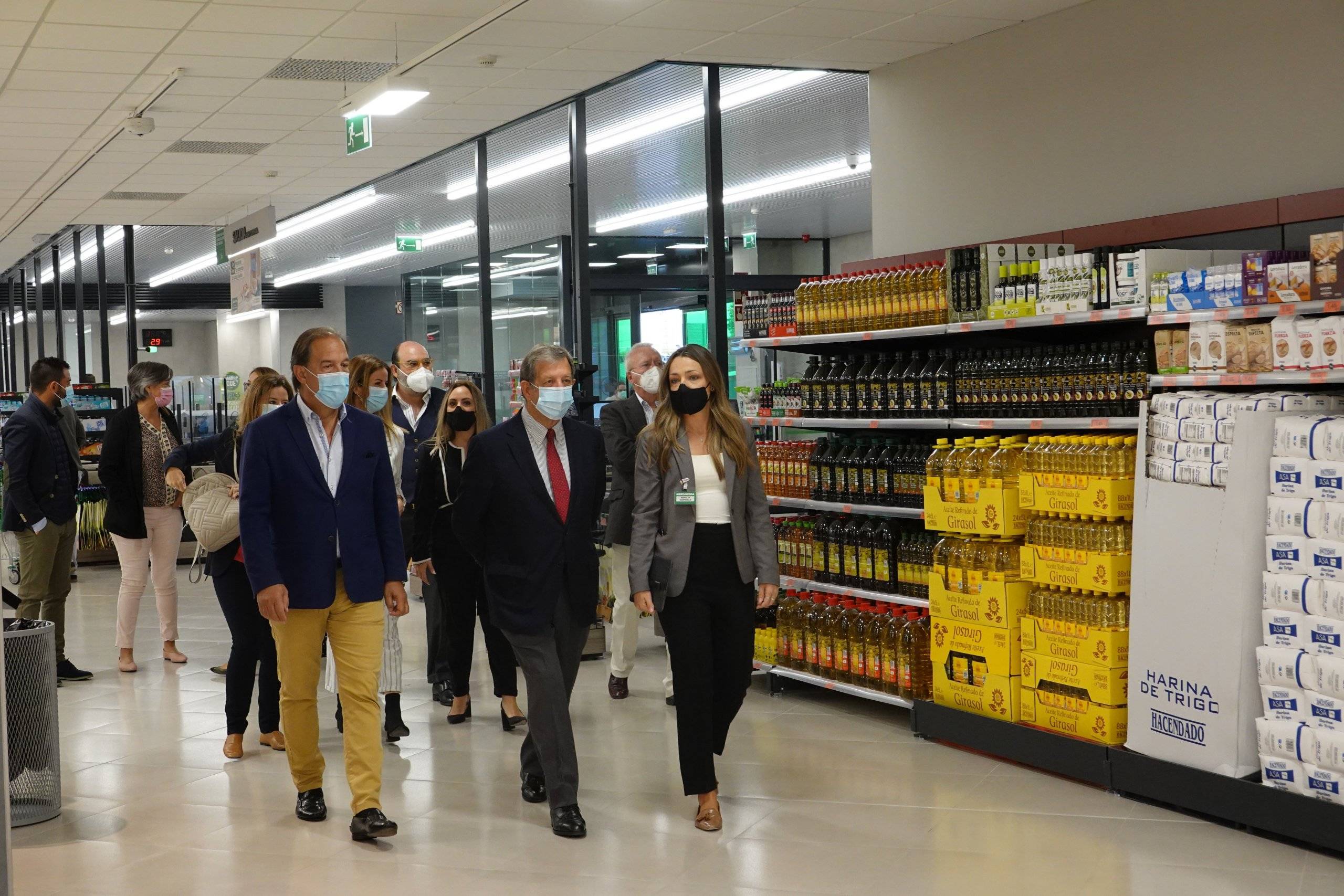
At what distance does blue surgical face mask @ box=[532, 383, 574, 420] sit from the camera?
4.24m

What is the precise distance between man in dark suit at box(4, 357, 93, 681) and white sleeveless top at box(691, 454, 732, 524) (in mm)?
4222

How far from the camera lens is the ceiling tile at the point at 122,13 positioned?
6207 mm

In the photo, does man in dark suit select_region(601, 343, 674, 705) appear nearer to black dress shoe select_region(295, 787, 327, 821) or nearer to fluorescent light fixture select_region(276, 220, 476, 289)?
black dress shoe select_region(295, 787, 327, 821)

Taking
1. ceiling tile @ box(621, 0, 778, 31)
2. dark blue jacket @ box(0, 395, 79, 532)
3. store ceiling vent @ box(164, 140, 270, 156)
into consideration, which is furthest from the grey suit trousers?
store ceiling vent @ box(164, 140, 270, 156)

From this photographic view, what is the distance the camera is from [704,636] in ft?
13.9

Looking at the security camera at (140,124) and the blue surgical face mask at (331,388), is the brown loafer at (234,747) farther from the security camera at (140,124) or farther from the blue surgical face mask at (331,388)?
the security camera at (140,124)

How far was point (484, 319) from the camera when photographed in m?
11.3

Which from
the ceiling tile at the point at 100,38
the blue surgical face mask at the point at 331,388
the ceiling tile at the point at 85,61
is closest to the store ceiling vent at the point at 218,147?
the ceiling tile at the point at 85,61

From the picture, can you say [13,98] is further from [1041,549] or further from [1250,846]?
[1250,846]

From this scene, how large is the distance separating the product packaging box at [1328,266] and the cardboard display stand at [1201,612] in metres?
0.43

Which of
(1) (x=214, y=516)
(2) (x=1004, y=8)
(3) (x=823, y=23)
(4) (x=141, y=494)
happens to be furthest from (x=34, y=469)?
(2) (x=1004, y=8)

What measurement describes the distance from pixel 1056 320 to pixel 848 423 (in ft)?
4.13

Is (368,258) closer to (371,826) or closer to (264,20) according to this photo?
(264,20)

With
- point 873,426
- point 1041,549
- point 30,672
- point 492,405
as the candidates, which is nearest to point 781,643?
point 873,426
